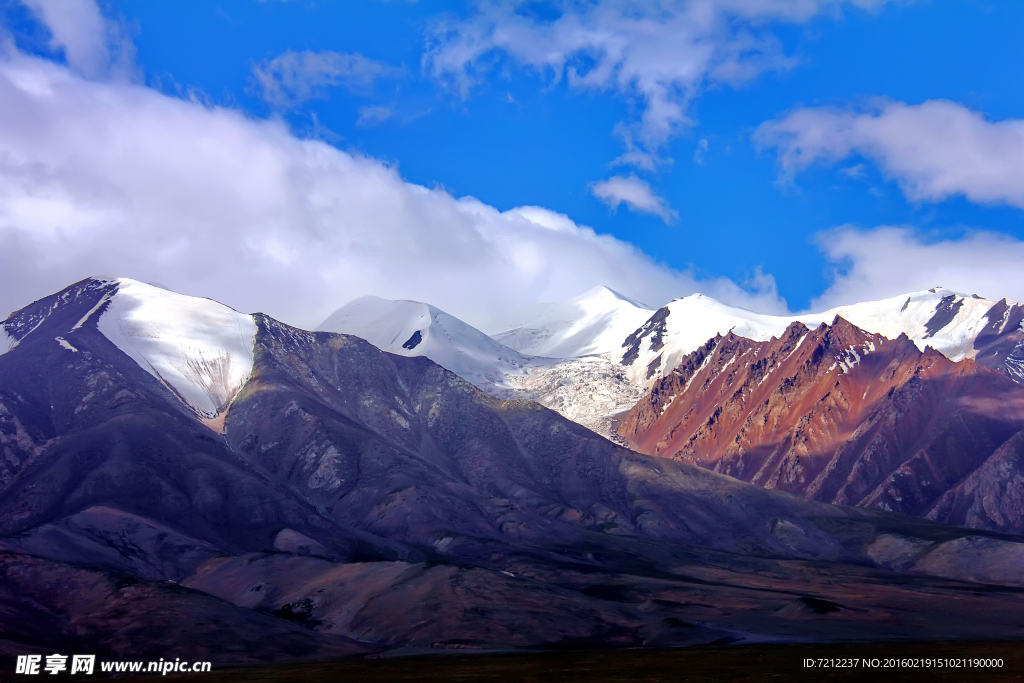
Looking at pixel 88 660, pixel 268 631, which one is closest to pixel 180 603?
pixel 268 631

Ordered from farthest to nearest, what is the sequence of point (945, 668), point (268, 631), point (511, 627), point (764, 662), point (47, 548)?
point (47, 548) → point (511, 627) → point (268, 631) → point (764, 662) → point (945, 668)

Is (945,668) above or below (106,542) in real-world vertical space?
A: below

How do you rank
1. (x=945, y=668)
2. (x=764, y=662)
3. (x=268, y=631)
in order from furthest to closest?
(x=268, y=631) < (x=764, y=662) < (x=945, y=668)

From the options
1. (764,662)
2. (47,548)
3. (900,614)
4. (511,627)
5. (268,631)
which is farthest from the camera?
(900,614)

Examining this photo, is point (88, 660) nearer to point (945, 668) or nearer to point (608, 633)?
point (608, 633)

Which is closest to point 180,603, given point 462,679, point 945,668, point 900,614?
point 462,679

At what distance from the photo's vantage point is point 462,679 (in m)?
116

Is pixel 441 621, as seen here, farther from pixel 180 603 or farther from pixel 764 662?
pixel 764 662

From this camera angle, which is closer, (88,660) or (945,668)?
(945,668)

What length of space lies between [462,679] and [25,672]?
44.6m

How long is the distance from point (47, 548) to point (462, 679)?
96.0 metres

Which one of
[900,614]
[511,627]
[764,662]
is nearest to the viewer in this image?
[764,662]

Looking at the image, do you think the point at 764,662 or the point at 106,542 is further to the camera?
the point at 106,542

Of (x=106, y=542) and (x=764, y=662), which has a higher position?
(x=106, y=542)
